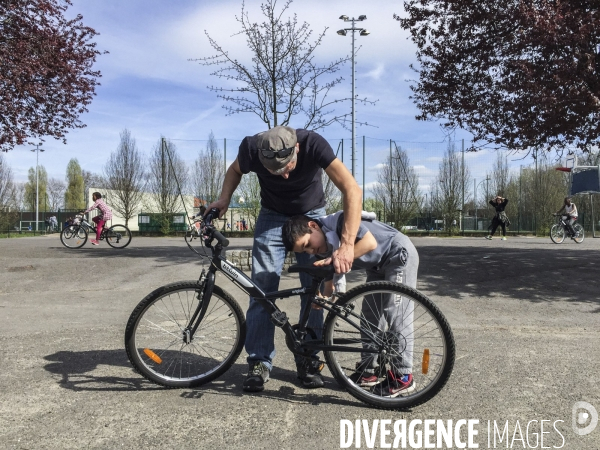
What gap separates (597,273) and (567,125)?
8.97 ft

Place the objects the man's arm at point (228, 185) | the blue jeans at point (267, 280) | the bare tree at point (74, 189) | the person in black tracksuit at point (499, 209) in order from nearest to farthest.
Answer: the blue jeans at point (267, 280), the man's arm at point (228, 185), the person in black tracksuit at point (499, 209), the bare tree at point (74, 189)

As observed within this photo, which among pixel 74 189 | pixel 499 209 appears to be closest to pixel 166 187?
pixel 499 209

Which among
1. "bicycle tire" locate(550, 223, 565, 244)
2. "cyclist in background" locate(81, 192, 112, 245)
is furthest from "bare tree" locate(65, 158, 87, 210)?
"bicycle tire" locate(550, 223, 565, 244)

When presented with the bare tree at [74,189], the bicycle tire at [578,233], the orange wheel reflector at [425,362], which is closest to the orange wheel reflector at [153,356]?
the orange wheel reflector at [425,362]

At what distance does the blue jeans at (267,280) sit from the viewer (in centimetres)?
344

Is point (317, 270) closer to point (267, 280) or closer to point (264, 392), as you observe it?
point (267, 280)

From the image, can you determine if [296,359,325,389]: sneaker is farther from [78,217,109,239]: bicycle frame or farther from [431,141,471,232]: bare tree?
[431,141,471,232]: bare tree

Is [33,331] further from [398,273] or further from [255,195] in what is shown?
[255,195]

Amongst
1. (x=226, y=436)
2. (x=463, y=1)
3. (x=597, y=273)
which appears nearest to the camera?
(x=226, y=436)

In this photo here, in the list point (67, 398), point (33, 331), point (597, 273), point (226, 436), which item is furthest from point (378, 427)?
point (597, 273)

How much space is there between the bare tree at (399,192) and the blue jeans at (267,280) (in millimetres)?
25271

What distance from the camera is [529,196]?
36.6 m

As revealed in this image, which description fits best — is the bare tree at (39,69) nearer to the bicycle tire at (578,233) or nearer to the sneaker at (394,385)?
the sneaker at (394,385)

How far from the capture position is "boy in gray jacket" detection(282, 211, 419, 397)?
3133mm
